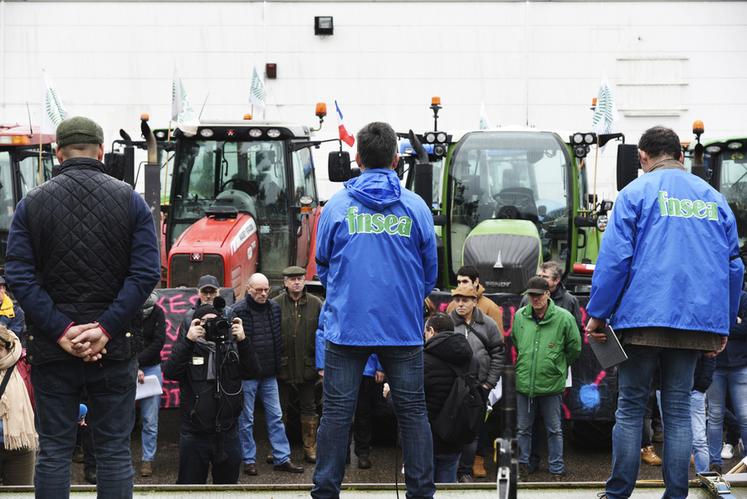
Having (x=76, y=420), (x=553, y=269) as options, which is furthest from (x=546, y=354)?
(x=76, y=420)

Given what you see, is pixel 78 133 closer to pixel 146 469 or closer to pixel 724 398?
pixel 146 469

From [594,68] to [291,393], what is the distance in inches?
515

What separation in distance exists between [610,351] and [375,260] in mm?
1150

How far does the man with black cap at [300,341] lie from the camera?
10.3m

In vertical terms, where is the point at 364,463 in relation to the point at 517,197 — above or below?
below

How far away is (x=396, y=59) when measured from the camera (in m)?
22.2

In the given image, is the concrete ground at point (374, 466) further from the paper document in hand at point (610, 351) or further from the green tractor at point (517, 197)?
the paper document in hand at point (610, 351)

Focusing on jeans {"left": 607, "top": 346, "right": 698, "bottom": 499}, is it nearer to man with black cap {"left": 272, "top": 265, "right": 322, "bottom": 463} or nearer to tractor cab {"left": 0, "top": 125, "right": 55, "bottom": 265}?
man with black cap {"left": 272, "top": 265, "right": 322, "bottom": 463}

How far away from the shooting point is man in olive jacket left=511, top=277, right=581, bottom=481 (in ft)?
32.0

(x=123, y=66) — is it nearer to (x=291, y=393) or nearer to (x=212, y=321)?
(x=291, y=393)

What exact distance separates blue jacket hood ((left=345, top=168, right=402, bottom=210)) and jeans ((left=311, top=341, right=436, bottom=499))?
0.66m

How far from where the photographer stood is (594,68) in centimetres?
2217

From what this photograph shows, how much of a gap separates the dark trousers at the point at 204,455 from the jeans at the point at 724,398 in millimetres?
3807

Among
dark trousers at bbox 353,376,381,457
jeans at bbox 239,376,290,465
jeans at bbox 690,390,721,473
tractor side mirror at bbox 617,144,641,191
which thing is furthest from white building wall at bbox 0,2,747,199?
jeans at bbox 690,390,721,473
